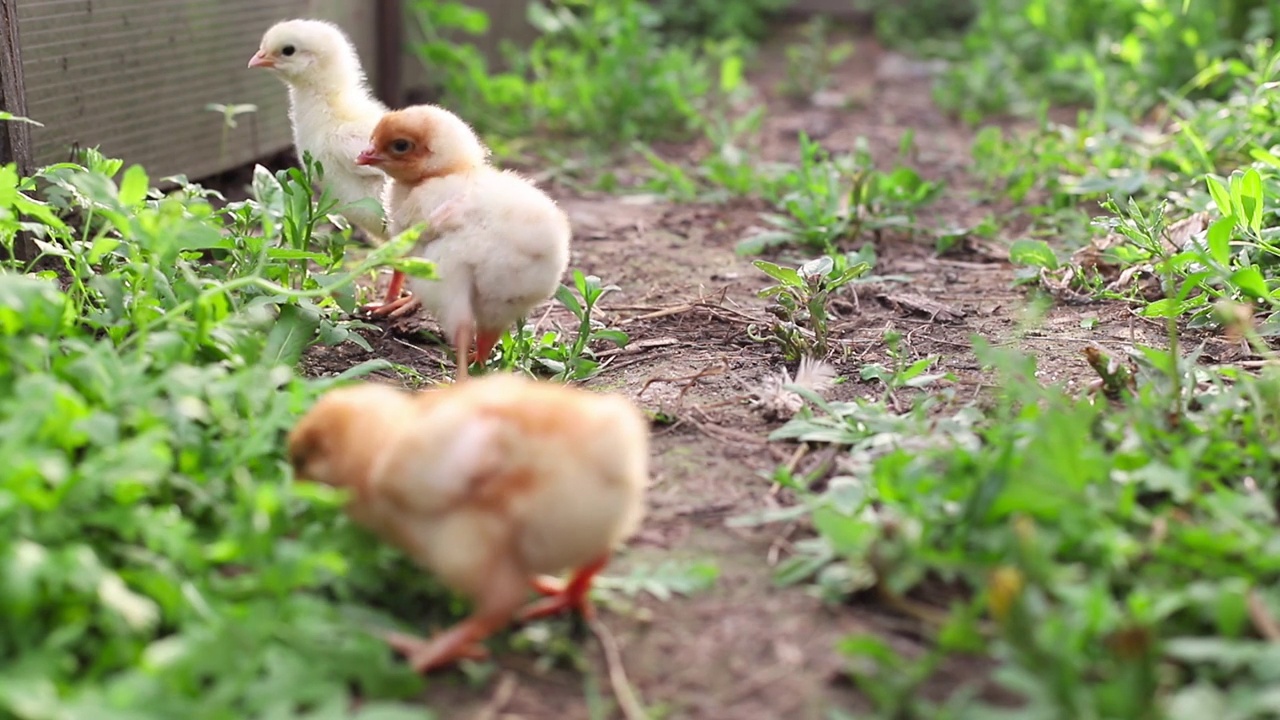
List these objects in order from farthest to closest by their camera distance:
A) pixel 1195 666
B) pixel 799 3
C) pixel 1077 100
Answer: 1. pixel 799 3
2. pixel 1077 100
3. pixel 1195 666

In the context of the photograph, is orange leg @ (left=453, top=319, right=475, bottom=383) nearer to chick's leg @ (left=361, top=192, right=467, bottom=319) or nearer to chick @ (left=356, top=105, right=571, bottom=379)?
chick @ (left=356, top=105, right=571, bottom=379)

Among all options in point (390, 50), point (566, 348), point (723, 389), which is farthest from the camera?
point (390, 50)

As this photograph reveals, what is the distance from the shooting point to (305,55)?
4184 millimetres

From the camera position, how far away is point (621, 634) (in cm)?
237

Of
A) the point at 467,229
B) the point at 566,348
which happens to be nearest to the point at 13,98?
the point at 467,229

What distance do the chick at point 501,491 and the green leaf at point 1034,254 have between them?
2420mm

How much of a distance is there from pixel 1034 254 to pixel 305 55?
255 cm

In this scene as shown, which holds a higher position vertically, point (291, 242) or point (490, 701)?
point (291, 242)

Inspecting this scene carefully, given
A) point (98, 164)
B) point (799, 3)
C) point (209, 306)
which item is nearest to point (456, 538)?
point (209, 306)

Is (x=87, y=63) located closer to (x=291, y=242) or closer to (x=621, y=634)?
(x=291, y=242)

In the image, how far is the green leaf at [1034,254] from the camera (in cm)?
424

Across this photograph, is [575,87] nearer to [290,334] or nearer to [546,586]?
[290,334]

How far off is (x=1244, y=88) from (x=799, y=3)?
244 inches

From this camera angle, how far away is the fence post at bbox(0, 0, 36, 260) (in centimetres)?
365
